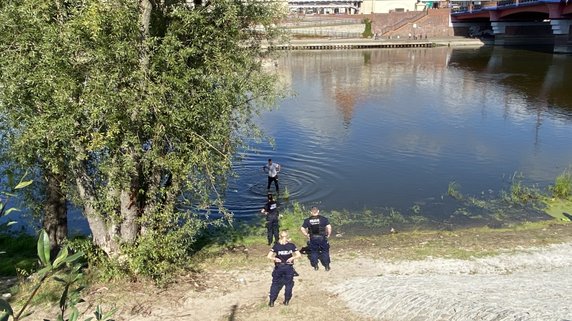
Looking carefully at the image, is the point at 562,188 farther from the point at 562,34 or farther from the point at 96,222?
the point at 562,34

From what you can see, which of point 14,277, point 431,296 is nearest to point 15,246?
point 14,277

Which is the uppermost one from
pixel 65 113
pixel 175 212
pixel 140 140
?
pixel 65 113

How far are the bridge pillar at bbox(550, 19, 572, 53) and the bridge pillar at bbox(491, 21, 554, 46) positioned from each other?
19011mm

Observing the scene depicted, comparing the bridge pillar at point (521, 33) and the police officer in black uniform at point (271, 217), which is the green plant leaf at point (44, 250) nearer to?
the police officer in black uniform at point (271, 217)

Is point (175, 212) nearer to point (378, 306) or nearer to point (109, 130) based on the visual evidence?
point (109, 130)

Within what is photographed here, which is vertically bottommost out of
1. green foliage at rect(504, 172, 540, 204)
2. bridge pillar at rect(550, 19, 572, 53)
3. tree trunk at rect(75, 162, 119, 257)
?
green foliage at rect(504, 172, 540, 204)

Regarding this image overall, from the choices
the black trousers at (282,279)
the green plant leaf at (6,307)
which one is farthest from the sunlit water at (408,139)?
the green plant leaf at (6,307)

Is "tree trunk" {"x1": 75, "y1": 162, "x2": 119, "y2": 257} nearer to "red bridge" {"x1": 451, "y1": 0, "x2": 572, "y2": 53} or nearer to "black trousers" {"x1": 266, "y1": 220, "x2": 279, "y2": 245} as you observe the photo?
"black trousers" {"x1": 266, "y1": 220, "x2": 279, "y2": 245}

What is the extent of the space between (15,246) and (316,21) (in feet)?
364

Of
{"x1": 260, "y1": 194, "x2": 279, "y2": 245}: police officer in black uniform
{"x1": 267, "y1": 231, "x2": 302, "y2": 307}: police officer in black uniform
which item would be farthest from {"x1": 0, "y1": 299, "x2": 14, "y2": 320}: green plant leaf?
{"x1": 260, "y1": 194, "x2": 279, "y2": 245}: police officer in black uniform

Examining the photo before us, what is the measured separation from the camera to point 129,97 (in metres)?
12.0

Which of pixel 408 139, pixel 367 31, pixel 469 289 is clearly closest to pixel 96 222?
pixel 469 289

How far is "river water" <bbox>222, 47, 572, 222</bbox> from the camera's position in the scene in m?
24.7

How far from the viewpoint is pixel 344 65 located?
73188mm
